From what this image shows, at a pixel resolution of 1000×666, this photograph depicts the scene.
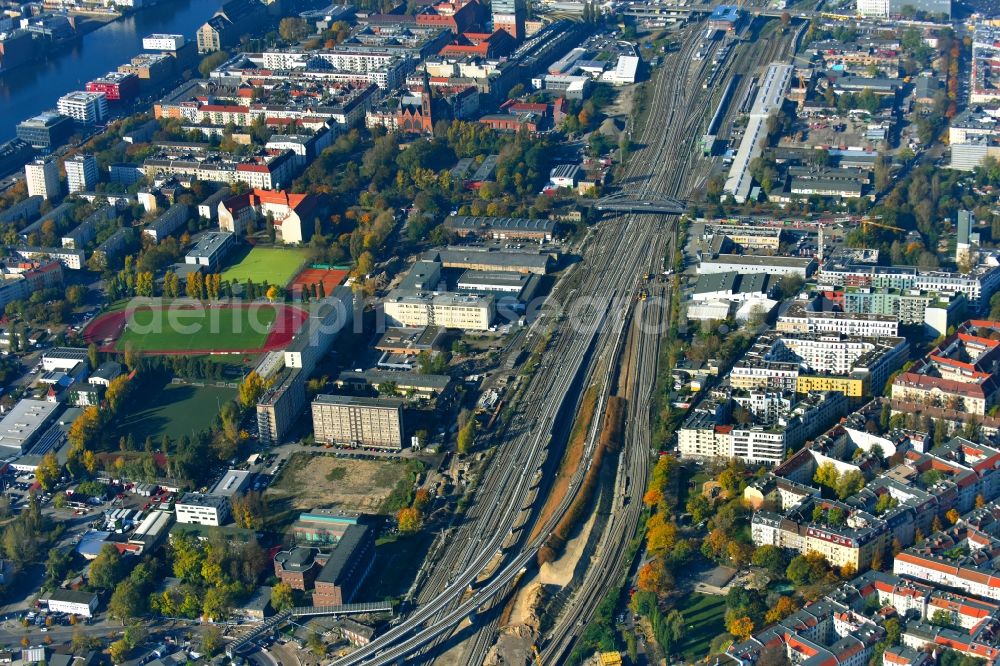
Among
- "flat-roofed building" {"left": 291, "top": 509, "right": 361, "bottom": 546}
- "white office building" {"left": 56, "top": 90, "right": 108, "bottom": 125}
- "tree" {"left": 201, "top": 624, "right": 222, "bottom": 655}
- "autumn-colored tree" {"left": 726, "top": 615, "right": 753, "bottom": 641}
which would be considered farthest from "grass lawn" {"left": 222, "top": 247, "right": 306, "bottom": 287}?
"autumn-colored tree" {"left": 726, "top": 615, "right": 753, "bottom": 641}

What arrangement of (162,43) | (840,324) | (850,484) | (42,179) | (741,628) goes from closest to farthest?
(741,628)
(850,484)
(840,324)
(42,179)
(162,43)

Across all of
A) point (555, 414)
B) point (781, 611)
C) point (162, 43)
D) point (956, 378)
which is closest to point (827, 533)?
point (781, 611)

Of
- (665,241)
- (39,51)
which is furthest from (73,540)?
(39,51)

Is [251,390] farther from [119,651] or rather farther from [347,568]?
[119,651]

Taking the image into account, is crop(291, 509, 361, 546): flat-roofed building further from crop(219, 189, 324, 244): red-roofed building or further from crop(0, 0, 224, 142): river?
crop(0, 0, 224, 142): river

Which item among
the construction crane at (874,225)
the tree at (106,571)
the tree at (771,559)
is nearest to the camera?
the tree at (771,559)

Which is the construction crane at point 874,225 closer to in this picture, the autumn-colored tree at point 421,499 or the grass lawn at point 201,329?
the grass lawn at point 201,329

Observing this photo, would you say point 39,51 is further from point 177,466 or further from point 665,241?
point 177,466

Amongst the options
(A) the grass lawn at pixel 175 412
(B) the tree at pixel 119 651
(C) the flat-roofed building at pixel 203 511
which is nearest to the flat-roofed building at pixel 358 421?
(A) the grass lawn at pixel 175 412
